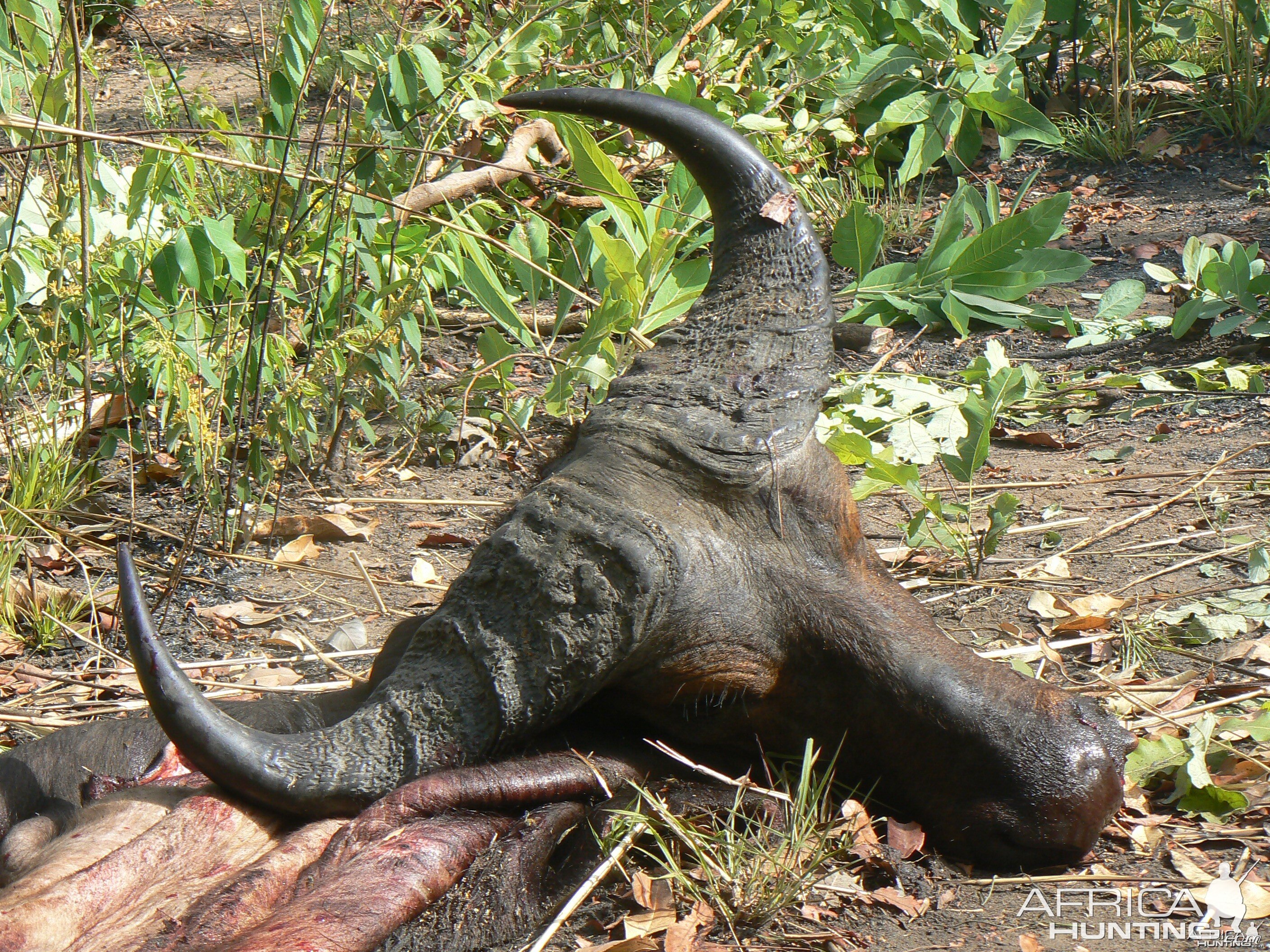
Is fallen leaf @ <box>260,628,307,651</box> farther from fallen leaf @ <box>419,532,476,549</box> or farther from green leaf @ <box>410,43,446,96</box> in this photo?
green leaf @ <box>410,43,446,96</box>

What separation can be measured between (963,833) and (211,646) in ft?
8.37

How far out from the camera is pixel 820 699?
2375mm

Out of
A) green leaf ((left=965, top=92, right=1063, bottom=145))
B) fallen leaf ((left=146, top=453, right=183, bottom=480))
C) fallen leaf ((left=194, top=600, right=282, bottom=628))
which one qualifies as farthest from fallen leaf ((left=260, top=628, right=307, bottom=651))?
green leaf ((left=965, top=92, right=1063, bottom=145))

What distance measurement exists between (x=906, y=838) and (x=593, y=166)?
214cm

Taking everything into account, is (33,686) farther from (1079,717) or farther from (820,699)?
(1079,717)

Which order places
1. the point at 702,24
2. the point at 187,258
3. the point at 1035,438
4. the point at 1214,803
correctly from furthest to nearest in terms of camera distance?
1. the point at 702,24
2. the point at 1035,438
3. the point at 187,258
4. the point at 1214,803

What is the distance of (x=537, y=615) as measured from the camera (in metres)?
2.14

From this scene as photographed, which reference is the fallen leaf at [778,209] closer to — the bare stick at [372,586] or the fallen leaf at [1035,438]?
the bare stick at [372,586]

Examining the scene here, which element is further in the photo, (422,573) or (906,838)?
(422,573)

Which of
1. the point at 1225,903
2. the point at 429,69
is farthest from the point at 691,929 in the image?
the point at 429,69

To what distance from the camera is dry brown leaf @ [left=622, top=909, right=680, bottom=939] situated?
2.16 metres

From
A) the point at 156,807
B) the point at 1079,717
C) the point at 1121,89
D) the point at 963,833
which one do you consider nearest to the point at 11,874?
the point at 156,807

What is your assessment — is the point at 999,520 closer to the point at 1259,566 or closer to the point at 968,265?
the point at 1259,566

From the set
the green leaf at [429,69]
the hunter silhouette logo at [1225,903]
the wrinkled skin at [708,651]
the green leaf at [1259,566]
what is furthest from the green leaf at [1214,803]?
the green leaf at [429,69]
